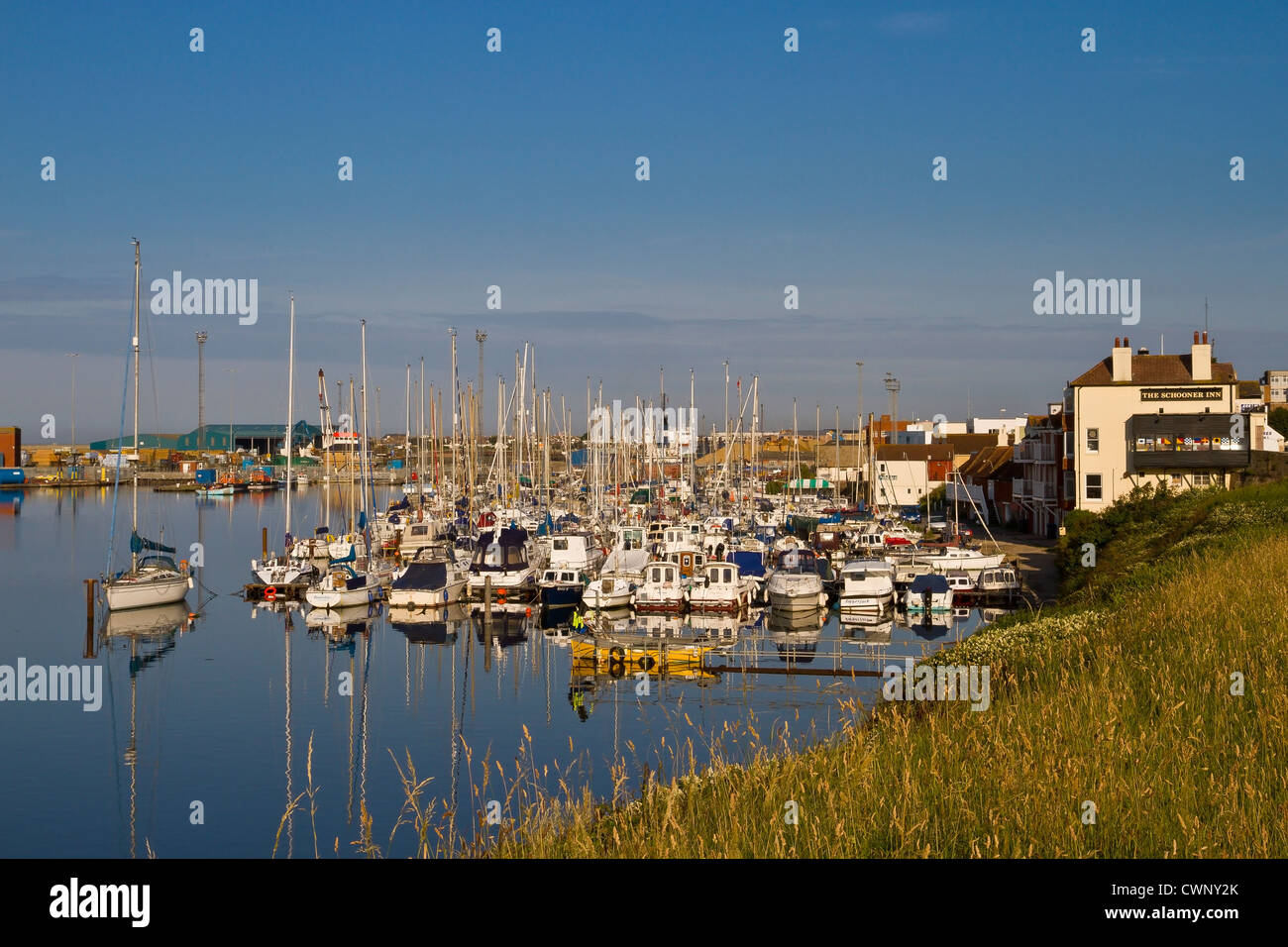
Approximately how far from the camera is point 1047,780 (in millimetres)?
9461

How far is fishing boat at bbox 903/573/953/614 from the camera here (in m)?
49.6

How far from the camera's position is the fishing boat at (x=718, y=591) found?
49531 mm

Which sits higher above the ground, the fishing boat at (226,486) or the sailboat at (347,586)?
the fishing boat at (226,486)

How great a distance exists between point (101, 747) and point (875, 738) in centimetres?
2537

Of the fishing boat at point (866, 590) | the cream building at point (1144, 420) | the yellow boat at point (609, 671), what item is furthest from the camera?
the cream building at point (1144, 420)

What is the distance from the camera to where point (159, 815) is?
2539 cm

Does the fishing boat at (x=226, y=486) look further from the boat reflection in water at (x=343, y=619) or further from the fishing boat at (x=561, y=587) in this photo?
the fishing boat at (x=561, y=587)

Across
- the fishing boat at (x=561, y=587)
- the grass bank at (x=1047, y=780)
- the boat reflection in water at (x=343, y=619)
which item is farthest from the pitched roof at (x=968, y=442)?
the grass bank at (x=1047, y=780)

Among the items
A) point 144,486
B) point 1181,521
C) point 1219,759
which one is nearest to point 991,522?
point 1181,521

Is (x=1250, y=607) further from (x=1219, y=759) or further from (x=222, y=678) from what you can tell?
(x=222, y=678)

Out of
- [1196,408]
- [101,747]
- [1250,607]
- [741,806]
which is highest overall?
[1196,408]

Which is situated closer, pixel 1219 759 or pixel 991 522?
pixel 1219 759

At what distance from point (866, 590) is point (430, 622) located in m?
17.8

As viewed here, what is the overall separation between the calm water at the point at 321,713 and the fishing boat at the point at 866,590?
164cm
